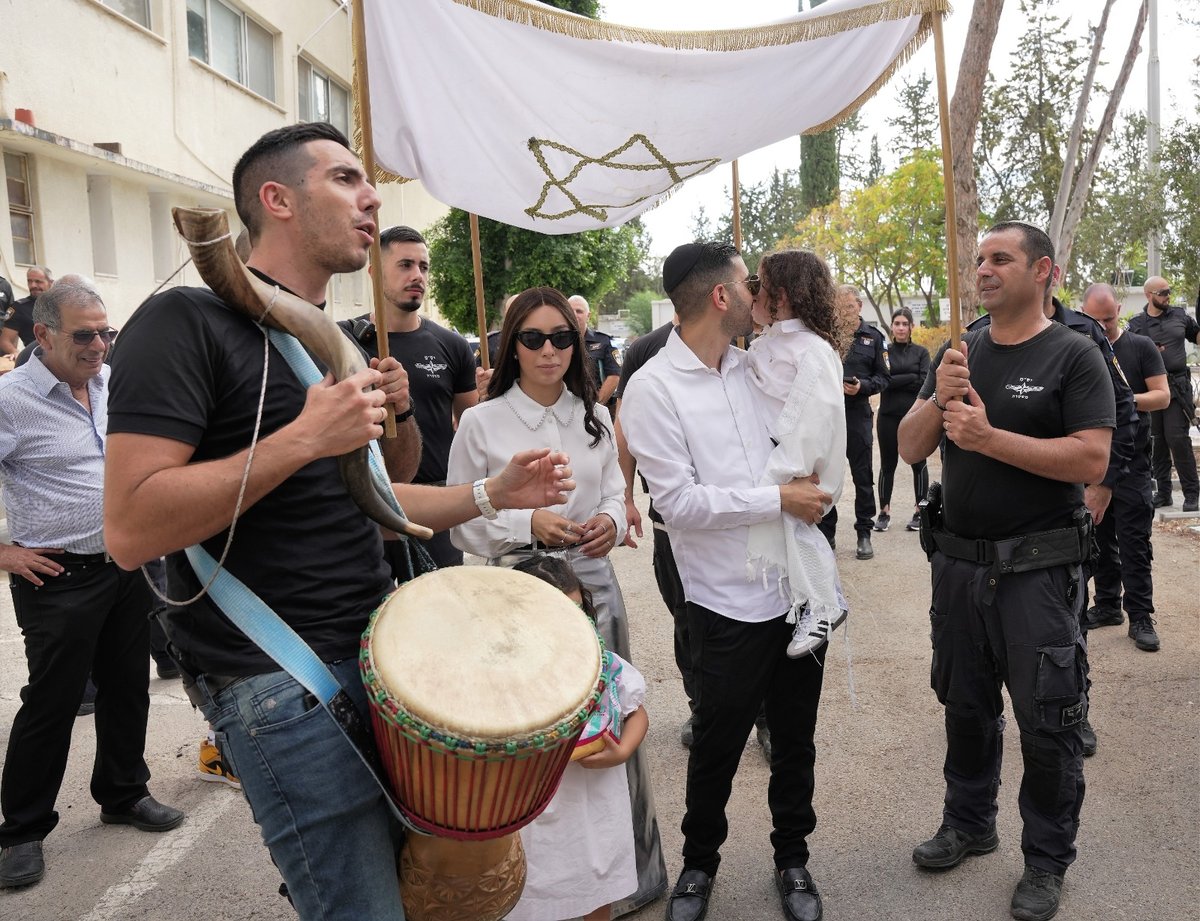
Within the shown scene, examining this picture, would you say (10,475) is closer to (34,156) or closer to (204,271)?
(204,271)

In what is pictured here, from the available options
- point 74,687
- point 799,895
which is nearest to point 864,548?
point 799,895

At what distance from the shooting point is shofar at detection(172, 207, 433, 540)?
5.95 ft

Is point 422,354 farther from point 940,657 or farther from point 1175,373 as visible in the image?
point 1175,373

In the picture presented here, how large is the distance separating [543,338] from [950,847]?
244 centimetres

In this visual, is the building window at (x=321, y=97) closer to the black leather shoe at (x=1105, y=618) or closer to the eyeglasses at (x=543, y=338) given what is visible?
the black leather shoe at (x=1105, y=618)

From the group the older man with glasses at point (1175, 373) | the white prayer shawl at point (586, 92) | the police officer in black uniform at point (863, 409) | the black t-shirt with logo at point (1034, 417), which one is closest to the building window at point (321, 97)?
the police officer in black uniform at point (863, 409)

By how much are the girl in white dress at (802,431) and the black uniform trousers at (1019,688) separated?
22.3 inches

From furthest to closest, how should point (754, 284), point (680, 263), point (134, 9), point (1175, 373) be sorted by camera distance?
point (134, 9) → point (1175, 373) → point (754, 284) → point (680, 263)

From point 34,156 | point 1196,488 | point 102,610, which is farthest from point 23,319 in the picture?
point 1196,488

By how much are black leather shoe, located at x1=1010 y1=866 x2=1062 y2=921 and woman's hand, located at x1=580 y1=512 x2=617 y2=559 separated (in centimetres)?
185

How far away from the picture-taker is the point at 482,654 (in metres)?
2.07

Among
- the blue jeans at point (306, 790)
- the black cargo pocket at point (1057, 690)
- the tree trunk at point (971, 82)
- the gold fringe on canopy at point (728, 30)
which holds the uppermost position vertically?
the tree trunk at point (971, 82)

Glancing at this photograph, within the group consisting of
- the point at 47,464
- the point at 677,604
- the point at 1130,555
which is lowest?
the point at 1130,555

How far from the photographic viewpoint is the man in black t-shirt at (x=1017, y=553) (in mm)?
3516
